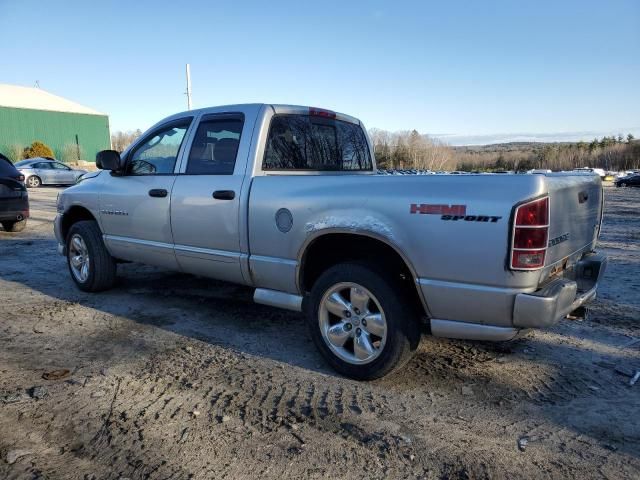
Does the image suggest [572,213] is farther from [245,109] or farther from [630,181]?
[630,181]

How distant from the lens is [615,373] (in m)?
3.53

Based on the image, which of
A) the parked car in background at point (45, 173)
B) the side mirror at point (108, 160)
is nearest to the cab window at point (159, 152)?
the side mirror at point (108, 160)

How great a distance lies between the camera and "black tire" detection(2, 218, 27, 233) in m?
10.3

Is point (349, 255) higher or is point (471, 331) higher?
point (349, 255)

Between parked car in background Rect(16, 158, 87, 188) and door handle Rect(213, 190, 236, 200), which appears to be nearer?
door handle Rect(213, 190, 236, 200)

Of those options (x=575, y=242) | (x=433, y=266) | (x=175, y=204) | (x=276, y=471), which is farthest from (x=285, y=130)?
(x=276, y=471)

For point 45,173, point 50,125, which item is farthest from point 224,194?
point 50,125

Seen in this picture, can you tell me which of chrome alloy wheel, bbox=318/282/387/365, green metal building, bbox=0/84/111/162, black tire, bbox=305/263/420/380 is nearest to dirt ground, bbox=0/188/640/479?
black tire, bbox=305/263/420/380

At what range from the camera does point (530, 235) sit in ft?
8.90

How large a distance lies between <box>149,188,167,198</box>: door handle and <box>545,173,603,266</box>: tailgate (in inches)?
132

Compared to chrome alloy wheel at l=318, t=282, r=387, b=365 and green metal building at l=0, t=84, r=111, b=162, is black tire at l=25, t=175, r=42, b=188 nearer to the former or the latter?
green metal building at l=0, t=84, r=111, b=162

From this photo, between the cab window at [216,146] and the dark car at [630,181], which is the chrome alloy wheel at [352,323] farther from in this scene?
the dark car at [630,181]

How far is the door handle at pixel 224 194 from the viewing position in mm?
4018

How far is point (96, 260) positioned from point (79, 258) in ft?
1.45
